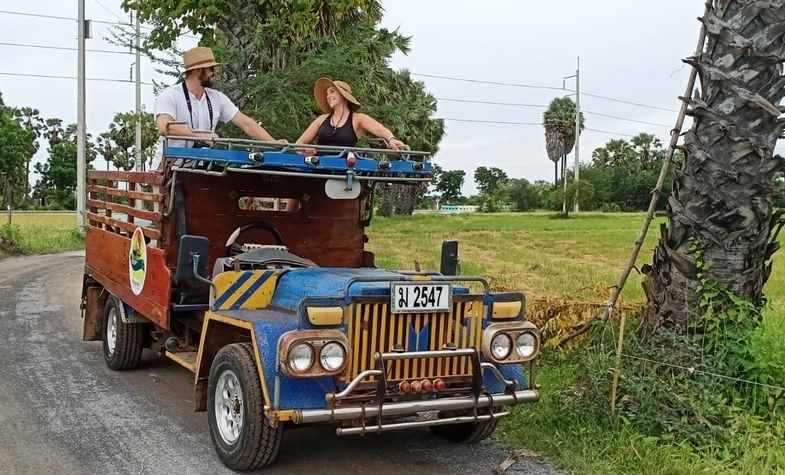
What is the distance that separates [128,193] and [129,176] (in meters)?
0.16

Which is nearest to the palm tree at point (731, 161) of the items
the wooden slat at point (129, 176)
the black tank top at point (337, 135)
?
the black tank top at point (337, 135)

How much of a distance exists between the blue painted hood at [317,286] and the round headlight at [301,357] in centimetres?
45

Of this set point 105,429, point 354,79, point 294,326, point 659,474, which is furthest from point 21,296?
point 659,474

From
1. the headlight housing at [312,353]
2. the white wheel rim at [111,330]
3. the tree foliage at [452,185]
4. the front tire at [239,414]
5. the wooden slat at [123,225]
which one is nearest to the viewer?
the headlight housing at [312,353]

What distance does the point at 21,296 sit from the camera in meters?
13.9

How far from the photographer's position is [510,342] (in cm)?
524

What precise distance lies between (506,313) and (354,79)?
10545 mm

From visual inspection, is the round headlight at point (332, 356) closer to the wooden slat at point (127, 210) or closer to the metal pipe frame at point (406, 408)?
the metal pipe frame at point (406, 408)

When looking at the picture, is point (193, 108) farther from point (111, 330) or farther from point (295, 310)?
point (295, 310)

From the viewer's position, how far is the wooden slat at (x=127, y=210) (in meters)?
6.88

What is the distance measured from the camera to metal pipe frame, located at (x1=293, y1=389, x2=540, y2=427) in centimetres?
458

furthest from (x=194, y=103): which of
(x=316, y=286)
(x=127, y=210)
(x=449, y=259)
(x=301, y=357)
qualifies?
(x=301, y=357)

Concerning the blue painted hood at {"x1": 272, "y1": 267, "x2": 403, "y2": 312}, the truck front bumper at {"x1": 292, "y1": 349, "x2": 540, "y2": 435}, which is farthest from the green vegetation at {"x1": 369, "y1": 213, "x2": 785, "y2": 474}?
the blue painted hood at {"x1": 272, "y1": 267, "x2": 403, "y2": 312}

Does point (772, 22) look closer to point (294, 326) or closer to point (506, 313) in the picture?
point (506, 313)
